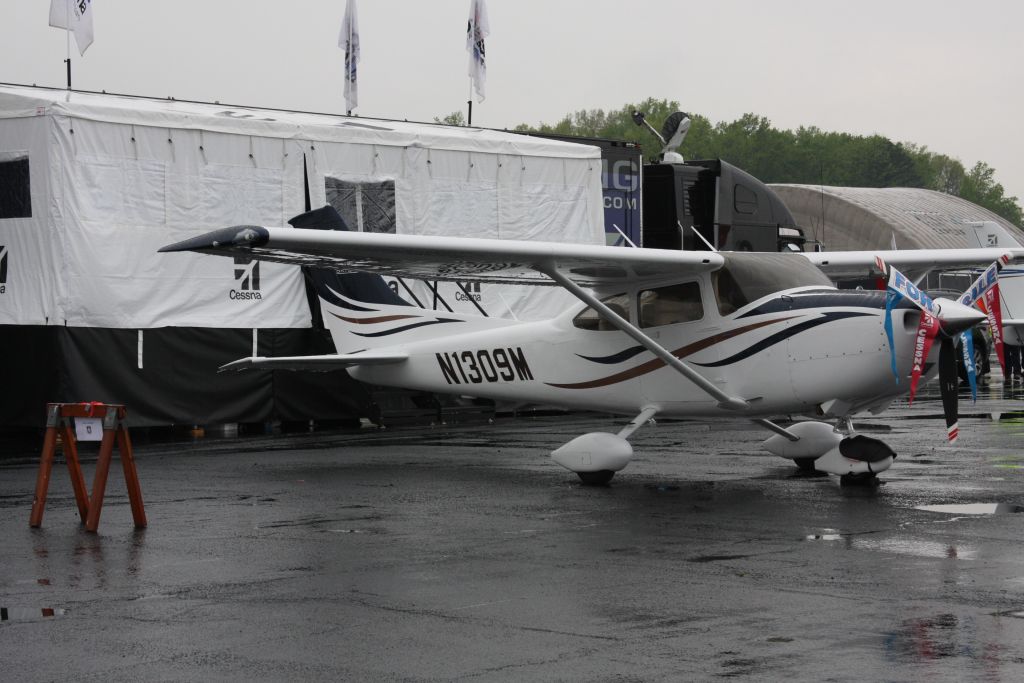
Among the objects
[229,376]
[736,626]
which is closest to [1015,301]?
[229,376]

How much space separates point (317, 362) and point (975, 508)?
761 centimetres

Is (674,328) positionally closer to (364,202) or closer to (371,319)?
(371,319)

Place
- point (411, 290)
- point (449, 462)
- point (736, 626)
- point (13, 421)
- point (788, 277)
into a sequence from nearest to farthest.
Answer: point (736, 626)
point (788, 277)
point (449, 462)
point (13, 421)
point (411, 290)

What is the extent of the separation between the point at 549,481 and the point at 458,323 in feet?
9.55

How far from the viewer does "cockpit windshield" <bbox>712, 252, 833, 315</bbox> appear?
1237cm

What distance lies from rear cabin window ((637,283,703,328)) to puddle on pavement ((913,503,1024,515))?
3.16m

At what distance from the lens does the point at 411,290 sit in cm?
→ 2128

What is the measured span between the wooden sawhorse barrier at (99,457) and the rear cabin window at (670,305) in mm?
5199

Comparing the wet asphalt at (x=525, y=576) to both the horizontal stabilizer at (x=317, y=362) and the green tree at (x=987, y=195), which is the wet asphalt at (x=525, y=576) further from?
the green tree at (x=987, y=195)

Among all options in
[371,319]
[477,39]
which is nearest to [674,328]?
[371,319]

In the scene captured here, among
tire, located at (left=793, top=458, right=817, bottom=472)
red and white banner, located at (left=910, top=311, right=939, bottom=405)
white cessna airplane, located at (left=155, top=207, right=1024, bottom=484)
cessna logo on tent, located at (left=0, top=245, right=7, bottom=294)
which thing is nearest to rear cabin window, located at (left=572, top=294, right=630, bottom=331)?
white cessna airplane, located at (left=155, top=207, right=1024, bottom=484)

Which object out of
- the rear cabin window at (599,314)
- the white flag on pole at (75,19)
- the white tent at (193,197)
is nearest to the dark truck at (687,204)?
the white tent at (193,197)

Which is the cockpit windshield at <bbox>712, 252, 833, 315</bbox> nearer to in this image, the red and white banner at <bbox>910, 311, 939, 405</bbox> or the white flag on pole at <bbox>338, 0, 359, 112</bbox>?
the red and white banner at <bbox>910, 311, 939, 405</bbox>

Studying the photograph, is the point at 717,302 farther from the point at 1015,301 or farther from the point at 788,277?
the point at 1015,301
